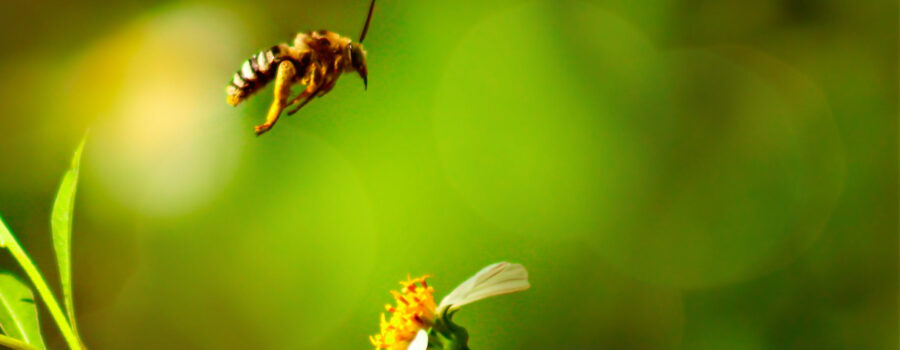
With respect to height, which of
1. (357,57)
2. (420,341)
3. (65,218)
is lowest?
(420,341)

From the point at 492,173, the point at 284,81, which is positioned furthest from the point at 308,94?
the point at 492,173

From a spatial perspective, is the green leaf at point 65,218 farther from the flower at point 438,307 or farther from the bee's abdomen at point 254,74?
the flower at point 438,307

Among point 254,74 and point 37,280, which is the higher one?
point 254,74

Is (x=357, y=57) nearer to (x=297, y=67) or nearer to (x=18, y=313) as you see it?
(x=297, y=67)

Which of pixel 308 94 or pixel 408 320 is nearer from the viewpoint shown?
pixel 308 94

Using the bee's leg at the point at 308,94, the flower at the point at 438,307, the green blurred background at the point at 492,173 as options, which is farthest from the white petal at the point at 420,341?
the green blurred background at the point at 492,173

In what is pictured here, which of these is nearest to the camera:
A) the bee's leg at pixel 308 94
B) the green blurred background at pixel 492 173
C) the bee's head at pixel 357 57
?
the bee's leg at pixel 308 94
